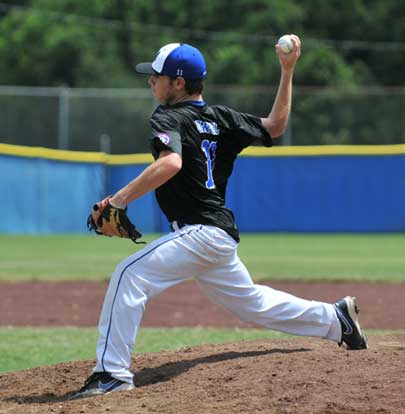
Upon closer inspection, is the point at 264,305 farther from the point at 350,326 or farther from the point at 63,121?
the point at 63,121

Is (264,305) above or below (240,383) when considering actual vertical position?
above

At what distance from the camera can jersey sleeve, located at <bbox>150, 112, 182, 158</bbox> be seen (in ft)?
15.2

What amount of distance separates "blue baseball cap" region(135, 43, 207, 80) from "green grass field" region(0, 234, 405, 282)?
6926 mm

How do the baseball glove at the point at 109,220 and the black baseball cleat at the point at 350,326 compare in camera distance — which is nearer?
the baseball glove at the point at 109,220

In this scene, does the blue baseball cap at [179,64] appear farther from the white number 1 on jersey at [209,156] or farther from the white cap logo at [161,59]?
the white number 1 on jersey at [209,156]

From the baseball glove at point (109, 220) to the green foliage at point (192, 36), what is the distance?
26248 millimetres

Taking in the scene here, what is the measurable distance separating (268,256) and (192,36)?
18286 millimetres

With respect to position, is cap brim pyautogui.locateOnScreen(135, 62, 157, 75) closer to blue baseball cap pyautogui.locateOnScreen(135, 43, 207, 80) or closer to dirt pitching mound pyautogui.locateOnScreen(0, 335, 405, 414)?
blue baseball cap pyautogui.locateOnScreen(135, 43, 207, 80)

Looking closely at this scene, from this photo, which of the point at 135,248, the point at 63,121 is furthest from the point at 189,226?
the point at 63,121

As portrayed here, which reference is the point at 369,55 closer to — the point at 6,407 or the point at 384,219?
the point at 384,219

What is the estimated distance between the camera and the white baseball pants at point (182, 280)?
472 cm

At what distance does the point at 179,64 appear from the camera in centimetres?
494

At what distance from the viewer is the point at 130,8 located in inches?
1361

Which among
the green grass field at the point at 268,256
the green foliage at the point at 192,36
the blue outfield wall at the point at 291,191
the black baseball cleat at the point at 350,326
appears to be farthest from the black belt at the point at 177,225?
the green foliage at the point at 192,36
